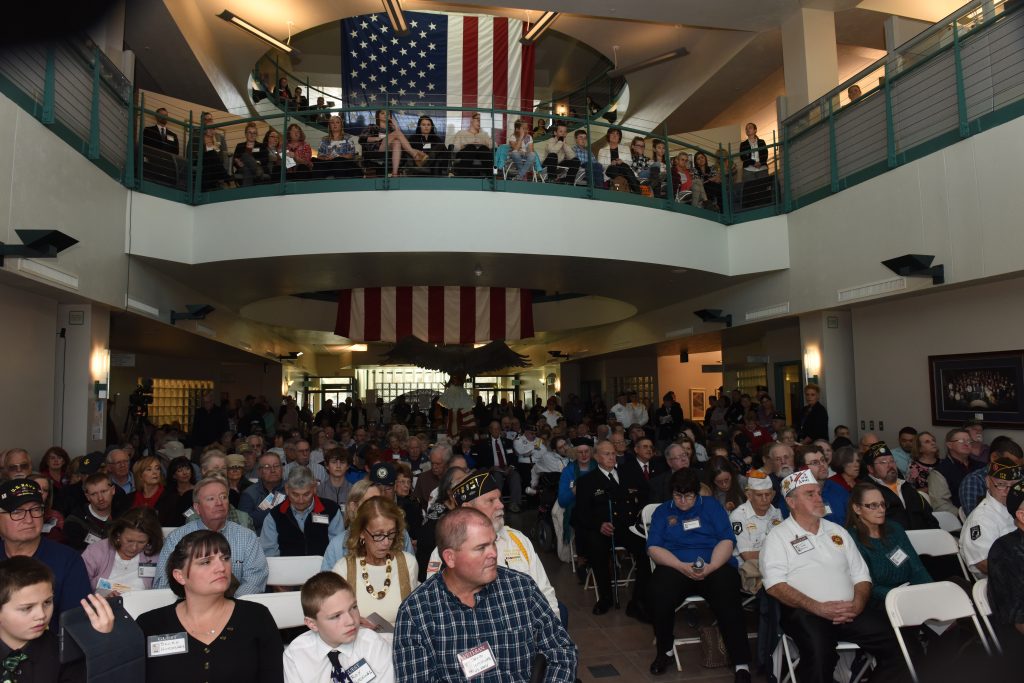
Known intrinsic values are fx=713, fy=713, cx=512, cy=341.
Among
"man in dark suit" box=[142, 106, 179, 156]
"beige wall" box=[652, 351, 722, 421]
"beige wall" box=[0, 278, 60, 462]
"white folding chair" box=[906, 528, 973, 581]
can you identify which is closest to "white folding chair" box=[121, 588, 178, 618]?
"white folding chair" box=[906, 528, 973, 581]

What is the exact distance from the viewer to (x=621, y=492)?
636 centimetres

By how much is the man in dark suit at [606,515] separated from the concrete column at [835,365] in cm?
512

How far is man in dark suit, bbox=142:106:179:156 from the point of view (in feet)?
30.9

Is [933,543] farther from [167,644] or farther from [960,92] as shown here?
Result: [960,92]

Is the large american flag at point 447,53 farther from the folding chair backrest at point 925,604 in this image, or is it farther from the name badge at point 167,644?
the name badge at point 167,644

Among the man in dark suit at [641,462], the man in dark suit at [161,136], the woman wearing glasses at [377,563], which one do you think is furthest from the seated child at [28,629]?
the man in dark suit at [161,136]

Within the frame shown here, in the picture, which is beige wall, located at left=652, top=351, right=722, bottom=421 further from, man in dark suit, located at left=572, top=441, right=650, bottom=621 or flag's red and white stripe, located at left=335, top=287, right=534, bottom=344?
man in dark suit, located at left=572, top=441, right=650, bottom=621

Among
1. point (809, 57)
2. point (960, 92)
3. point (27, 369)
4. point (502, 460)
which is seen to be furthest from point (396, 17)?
point (960, 92)

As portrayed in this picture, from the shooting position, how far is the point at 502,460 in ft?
36.3

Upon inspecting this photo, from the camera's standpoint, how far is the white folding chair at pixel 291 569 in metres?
4.32

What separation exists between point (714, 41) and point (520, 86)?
387cm

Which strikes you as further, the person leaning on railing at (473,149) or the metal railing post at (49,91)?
the person leaning on railing at (473,149)

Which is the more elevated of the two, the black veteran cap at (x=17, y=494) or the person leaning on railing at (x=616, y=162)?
the person leaning on railing at (x=616, y=162)

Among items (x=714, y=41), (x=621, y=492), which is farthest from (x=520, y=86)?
(x=621, y=492)
